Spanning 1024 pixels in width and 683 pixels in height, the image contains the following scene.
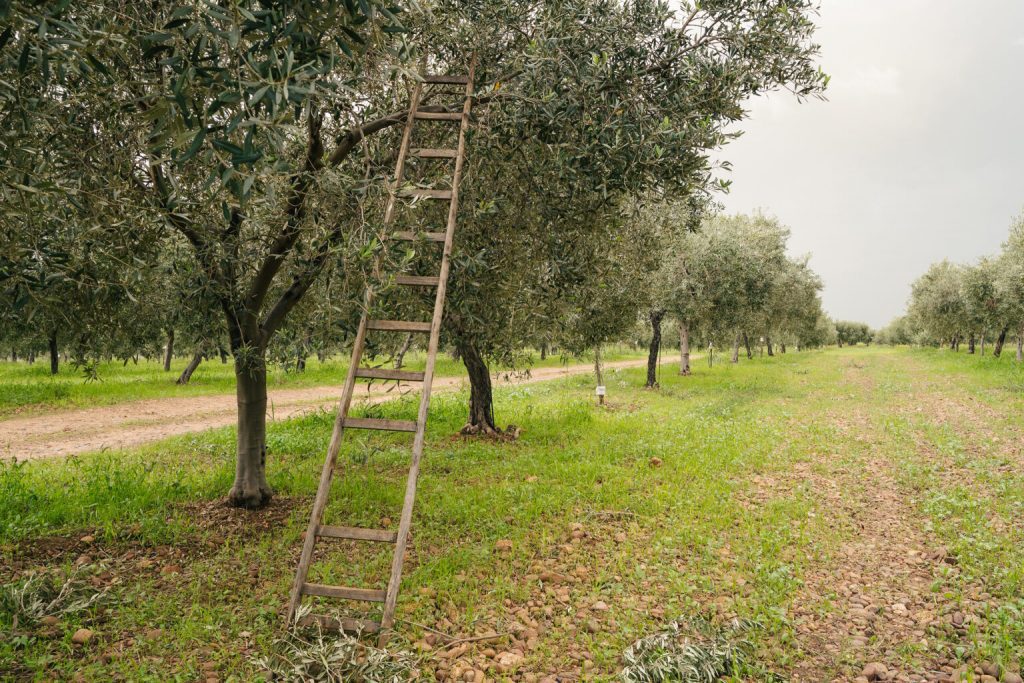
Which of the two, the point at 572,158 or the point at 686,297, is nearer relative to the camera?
the point at 572,158

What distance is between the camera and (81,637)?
5.38 m

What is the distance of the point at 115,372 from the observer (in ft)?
99.4

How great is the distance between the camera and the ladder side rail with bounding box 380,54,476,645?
16.9 ft

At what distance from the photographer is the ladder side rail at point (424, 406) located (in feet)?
16.9

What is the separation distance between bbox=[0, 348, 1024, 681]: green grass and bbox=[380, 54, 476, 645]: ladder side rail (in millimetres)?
574

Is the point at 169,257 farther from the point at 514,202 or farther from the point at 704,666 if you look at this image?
the point at 704,666

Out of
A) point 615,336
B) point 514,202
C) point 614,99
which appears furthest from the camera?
point 615,336

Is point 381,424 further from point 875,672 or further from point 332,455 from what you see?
point 875,672

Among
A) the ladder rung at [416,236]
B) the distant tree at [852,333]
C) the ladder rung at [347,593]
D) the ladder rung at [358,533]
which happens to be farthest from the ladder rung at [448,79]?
the distant tree at [852,333]

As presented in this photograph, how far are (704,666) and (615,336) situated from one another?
1448 centimetres

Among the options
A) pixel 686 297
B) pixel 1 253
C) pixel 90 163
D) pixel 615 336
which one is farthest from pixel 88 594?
pixel 686 297

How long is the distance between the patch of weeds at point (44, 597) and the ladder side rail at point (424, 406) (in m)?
3.15

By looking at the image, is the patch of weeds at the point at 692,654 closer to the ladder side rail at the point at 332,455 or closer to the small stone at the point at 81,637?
the ladder side rail at the point at 332,455

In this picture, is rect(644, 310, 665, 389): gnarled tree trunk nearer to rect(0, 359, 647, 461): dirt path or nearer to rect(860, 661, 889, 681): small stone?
rect(0, 359, 647, 461): dirt path
